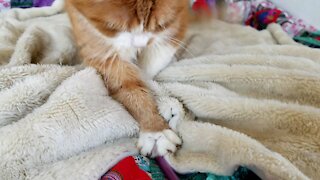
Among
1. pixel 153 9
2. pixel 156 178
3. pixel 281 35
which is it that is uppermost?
pixel 153 9

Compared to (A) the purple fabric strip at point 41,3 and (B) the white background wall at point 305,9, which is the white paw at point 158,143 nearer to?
(B) the white background wall at point 305,9

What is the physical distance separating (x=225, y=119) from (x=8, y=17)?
1.06 m

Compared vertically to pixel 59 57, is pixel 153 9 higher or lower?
higher

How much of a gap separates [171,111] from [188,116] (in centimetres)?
5

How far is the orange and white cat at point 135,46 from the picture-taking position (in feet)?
2.89

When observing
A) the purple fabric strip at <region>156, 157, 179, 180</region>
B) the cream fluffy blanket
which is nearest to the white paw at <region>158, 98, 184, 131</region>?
the cream fluffy blanket

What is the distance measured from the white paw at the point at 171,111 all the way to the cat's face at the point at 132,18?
0.58ft

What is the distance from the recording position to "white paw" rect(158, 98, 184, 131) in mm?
954

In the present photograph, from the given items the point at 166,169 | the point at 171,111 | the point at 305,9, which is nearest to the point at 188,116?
the point at 171,111

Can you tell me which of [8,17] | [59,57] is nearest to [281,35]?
[59,57]

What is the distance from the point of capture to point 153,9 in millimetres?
901

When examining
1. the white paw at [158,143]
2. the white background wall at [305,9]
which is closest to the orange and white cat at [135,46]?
the white paw at [158,143]

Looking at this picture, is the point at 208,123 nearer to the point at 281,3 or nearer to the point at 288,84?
the point at 288,84

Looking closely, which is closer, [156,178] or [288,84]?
[156,178]
